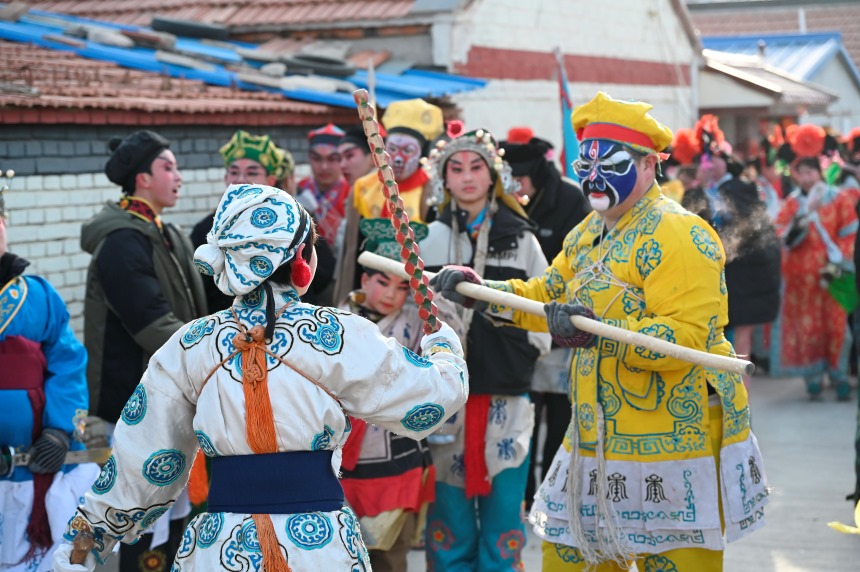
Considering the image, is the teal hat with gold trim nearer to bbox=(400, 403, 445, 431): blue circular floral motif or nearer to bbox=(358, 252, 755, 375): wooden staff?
bbox=(358, 252, 755, 375): wooden staff

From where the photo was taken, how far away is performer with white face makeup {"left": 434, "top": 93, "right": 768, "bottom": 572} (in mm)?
4281

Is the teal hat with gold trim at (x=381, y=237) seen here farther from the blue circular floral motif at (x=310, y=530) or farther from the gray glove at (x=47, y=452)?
the blue circular floral motif at (x=310, y=530)

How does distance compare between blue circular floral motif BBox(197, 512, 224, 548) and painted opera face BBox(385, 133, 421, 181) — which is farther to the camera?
painted opera face BBox(385, 133, 421, 181)

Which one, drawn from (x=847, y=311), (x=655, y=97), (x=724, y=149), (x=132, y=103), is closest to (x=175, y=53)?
(x=132, y=103)

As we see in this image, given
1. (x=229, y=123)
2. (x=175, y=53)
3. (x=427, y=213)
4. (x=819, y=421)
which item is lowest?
(x=819, y=421)

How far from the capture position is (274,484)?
132 inches

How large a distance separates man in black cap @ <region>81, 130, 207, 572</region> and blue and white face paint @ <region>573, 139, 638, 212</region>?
2057mm

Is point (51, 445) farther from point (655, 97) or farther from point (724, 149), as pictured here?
point (655, 97)

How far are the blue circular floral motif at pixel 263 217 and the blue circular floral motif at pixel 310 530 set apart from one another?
77 cm

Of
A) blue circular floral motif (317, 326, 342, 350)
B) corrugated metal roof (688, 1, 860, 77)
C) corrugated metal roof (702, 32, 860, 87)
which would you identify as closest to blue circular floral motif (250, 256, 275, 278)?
blue circular floral motif (317, 326, 342, 350)

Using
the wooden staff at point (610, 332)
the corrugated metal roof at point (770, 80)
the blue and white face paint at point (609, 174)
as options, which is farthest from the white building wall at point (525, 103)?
the blue and white face paint at point (609, 174)

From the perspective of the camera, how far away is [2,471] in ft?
16.1

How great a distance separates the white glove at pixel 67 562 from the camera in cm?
343

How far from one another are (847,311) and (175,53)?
20.2 feet
